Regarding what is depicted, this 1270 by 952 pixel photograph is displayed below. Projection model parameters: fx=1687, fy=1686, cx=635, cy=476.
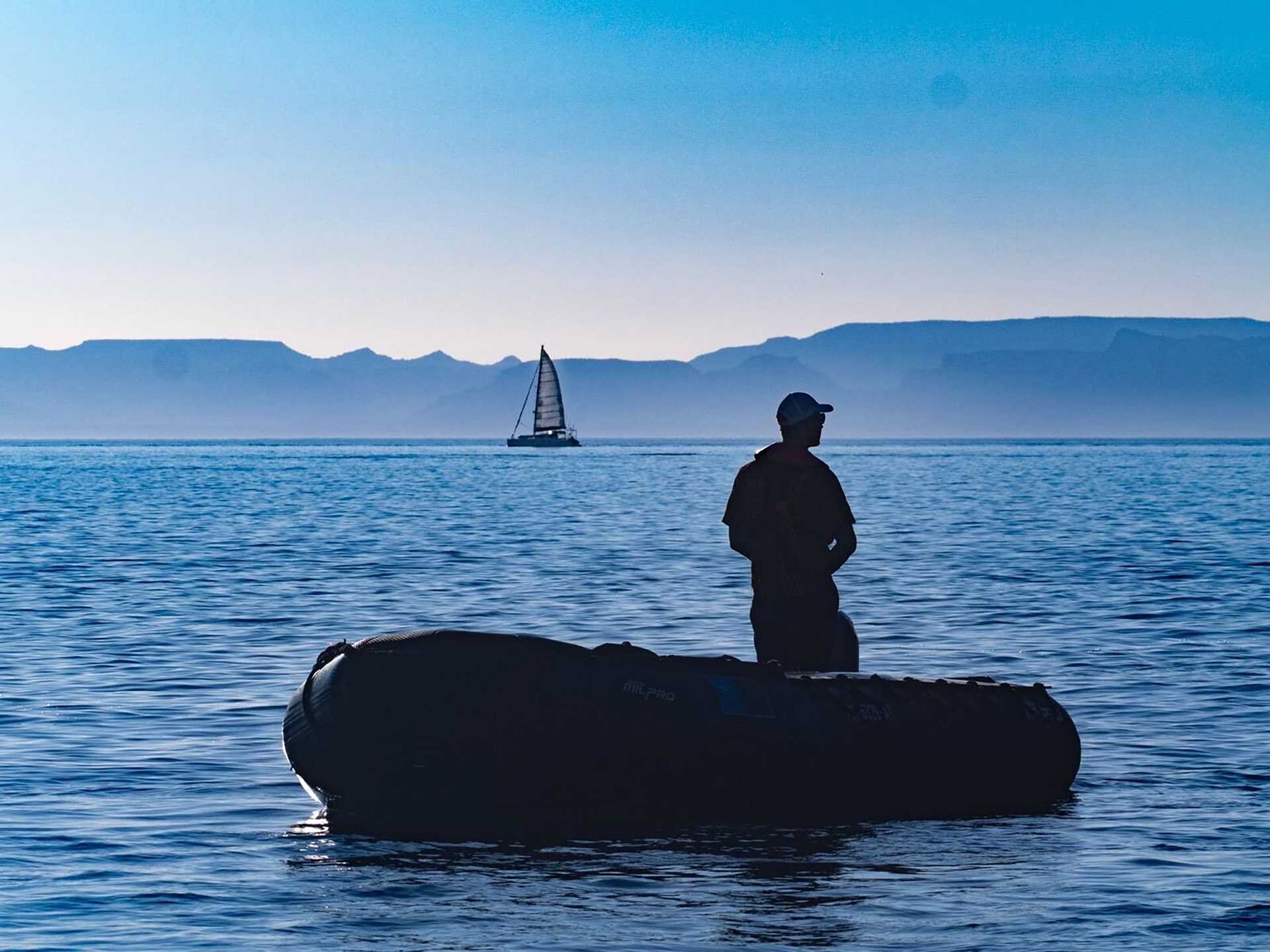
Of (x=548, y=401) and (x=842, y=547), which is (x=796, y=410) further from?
(x=548, y=401)

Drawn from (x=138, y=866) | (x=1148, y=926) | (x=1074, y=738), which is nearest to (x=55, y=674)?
(x=138, y=866)

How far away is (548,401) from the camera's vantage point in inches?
6245

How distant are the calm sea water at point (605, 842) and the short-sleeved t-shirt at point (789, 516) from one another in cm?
190

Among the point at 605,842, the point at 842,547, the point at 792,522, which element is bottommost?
the point at 605,842

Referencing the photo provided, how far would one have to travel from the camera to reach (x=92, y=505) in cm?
6362

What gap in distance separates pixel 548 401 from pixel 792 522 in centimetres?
14792

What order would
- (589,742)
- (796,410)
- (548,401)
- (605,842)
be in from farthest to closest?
(548,401)
(796,410)
(589,742)
(605,842)

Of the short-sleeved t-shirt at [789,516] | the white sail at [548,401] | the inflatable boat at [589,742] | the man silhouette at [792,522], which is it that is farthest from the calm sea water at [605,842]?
the white sail at [548,401]

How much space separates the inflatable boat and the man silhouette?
78 centimetres

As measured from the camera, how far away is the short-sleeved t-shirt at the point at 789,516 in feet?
36.6

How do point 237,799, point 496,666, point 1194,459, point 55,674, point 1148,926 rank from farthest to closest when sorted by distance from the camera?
point 1194,459
point 55,674
point 237,799
point 496,666
point 1148,926

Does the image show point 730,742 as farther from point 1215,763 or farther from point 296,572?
point 296,572

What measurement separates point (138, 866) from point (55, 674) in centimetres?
795

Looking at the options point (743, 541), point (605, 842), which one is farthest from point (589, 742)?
A: point (743, 541)
